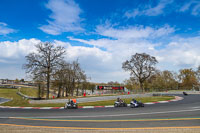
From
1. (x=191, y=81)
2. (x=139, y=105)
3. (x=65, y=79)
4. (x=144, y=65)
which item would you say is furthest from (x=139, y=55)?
(x=191, y=81)

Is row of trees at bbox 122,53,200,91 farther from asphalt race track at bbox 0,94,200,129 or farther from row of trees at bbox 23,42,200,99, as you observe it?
asphalt race track at bbox 0,94,200,129

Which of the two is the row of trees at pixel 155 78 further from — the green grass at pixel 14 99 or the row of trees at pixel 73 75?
the green grass at pixel 14 99

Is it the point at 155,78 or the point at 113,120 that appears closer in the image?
the point at 113,120

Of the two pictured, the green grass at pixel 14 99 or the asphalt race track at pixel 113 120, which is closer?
the asphalt race track at pixel 113 120

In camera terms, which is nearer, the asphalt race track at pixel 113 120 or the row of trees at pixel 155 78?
the asphalt race track at pixel 113 120

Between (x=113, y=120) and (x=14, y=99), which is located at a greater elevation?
(x=113, y=120)

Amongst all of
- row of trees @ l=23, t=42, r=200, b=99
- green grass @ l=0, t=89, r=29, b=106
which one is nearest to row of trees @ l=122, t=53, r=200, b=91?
row of trees @ l=23, t=42, r=200, b=99

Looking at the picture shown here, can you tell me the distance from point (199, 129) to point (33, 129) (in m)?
6.16

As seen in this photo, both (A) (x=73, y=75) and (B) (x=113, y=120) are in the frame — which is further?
(A) (x=73, y=75)

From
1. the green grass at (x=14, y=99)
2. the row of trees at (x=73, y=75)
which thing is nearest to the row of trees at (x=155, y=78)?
the row of trees at (x=73, y=75)

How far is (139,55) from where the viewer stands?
172 ft

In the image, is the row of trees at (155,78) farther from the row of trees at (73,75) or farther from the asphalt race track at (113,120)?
the asphalt race track at (113,120)

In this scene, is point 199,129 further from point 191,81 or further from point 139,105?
point 191,81

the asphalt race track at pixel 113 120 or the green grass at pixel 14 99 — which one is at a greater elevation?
the asphalt race track at pixel 113 120
